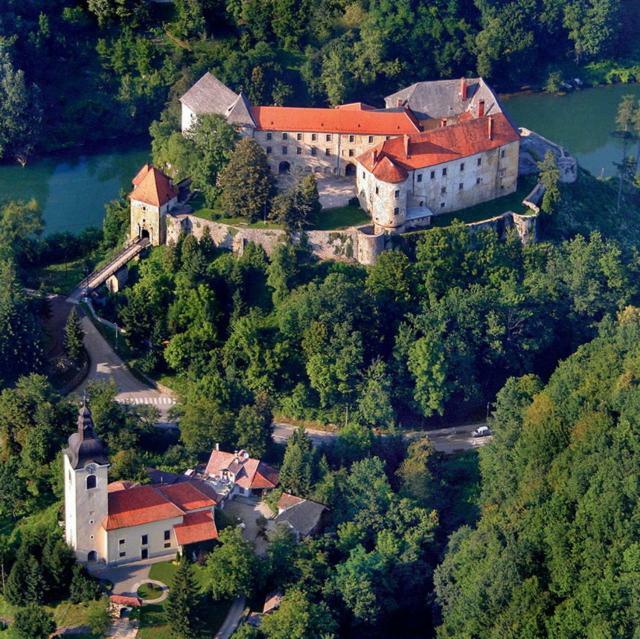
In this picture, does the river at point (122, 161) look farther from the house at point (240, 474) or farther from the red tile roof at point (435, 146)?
the house at point (240, 474)

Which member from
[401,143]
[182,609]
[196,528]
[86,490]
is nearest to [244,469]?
[196,528]

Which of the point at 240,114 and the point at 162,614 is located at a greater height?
the point at 240,114

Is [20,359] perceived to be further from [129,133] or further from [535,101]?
[535,101]

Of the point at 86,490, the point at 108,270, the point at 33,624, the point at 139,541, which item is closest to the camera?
the point at 33,624

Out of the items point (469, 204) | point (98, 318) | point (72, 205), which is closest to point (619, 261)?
point (469, 204)

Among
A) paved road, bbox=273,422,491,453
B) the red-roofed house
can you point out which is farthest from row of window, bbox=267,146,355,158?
paved road, bbox=273,422,491,453

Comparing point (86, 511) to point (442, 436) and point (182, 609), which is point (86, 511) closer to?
point (182, 609)

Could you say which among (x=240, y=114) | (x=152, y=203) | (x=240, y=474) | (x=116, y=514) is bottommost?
(x=240, y=474)
